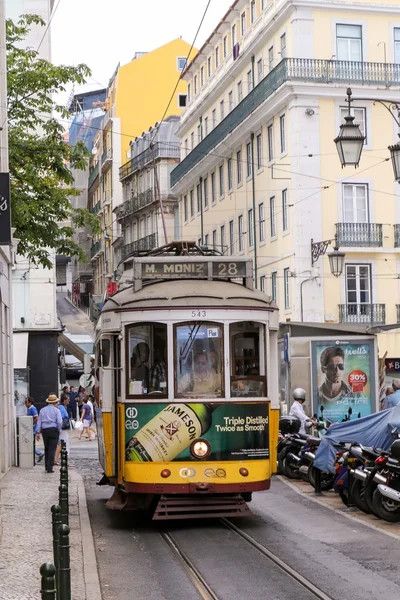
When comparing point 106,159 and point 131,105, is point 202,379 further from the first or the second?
point 106,159

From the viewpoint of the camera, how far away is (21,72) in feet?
87.9

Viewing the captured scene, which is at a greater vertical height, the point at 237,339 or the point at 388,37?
the point at 388,37

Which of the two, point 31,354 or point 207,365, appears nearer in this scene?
point 207,365

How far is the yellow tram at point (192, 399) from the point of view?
1434cm

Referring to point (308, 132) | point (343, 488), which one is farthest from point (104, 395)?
point (308, 132)

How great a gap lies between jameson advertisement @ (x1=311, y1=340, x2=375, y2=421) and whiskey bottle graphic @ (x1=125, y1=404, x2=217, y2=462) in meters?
13.3

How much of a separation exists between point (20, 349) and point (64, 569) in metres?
38.1

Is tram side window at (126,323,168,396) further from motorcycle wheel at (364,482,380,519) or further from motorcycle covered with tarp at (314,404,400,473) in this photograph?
motorcycle covered with tarp at (314,404,400,473)

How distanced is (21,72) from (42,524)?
46.6ft

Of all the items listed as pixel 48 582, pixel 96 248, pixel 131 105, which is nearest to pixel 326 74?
pixel 131 105

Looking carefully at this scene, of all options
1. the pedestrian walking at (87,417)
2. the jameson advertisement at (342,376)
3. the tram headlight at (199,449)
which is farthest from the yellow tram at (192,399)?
the pedestrian walking at (87,417)

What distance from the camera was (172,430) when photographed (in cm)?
1433

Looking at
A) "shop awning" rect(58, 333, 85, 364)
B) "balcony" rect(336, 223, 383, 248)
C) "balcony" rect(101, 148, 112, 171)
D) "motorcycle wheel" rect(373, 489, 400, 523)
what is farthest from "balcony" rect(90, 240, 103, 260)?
"motorcycle wheel" rect(373, 489, 400, 523)

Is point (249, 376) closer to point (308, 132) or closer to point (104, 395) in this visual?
point (104, 395)
